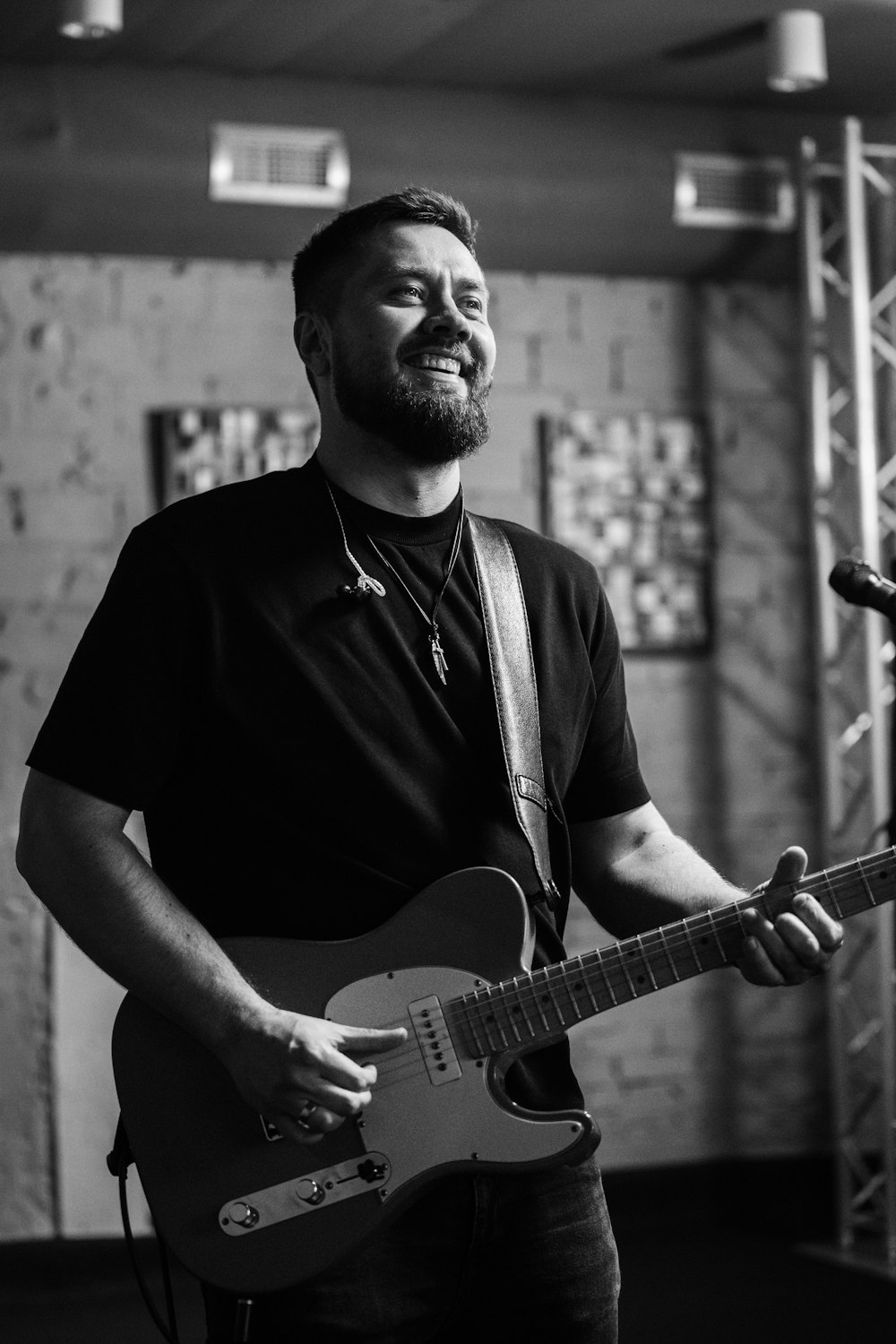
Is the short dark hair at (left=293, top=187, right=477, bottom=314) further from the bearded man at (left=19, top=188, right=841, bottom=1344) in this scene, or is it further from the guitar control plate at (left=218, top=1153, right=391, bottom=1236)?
the guitar control plate at (left=218, top=1153, right=391, bottom=1236)

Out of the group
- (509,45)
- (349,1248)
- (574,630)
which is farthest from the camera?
(509,45)

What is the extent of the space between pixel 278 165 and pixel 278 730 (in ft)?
9.46

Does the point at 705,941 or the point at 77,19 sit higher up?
the point at 77,19

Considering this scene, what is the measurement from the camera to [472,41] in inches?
171

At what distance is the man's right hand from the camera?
5.79 feet

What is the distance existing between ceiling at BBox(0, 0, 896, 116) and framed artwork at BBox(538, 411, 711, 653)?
3.21ft

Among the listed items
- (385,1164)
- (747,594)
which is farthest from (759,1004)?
(385,1164)

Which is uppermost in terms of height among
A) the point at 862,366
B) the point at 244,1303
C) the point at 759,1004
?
the point at 862,366

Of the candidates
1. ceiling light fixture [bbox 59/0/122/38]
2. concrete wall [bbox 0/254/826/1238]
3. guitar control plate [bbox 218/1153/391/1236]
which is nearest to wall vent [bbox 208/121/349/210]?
concrete wall [bbox 0/254/826/1238]

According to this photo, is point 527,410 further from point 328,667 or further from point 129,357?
point 328,667

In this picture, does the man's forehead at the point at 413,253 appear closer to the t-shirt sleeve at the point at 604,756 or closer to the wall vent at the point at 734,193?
the t-shirt sleeve at the point at 604,756

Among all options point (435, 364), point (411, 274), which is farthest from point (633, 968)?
point (411, 274)

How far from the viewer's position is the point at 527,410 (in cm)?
503

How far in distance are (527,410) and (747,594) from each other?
0.90 meters
